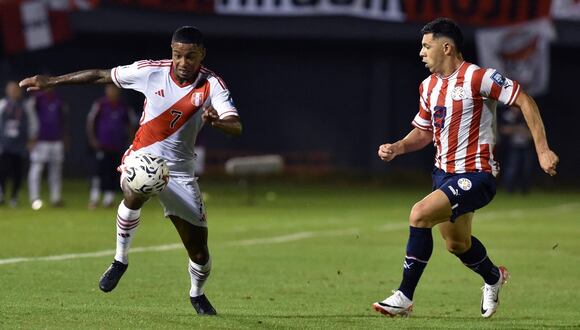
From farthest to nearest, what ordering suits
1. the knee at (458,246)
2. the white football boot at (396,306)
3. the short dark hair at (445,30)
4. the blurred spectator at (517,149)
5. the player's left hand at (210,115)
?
the blurred spectator at (517,149), the knee at (458,246), the short dark hair at (445,30), the white football boot at (396,306), the player's left hand at (210,115)

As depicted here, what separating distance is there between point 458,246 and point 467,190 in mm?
620

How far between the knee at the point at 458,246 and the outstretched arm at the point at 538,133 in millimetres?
1194

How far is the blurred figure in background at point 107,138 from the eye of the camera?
24.6m

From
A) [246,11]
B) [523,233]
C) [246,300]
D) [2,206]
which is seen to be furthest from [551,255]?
[246,11]

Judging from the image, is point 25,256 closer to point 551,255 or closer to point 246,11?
point 551,255

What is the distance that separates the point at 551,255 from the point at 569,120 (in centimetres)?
2109

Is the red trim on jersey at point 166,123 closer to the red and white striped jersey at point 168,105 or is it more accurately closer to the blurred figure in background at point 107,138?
the red and white striped jersey at point 168,105

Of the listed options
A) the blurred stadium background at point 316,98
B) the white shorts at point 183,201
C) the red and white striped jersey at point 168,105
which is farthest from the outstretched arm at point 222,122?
the blurred stadium background at point 316,98

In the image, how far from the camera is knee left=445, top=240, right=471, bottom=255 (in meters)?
10.8

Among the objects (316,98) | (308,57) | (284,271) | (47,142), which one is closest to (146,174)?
(284,271)

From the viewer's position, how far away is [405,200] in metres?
29.6

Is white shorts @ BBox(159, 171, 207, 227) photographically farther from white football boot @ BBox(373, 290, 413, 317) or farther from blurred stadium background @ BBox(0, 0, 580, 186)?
blurred stadium background @ BBox(0, 0, 580, 186)

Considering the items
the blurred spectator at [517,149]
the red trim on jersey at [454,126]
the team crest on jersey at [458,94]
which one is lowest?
the blurred spectator at [517,149]

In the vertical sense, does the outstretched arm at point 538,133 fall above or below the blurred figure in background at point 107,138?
above
